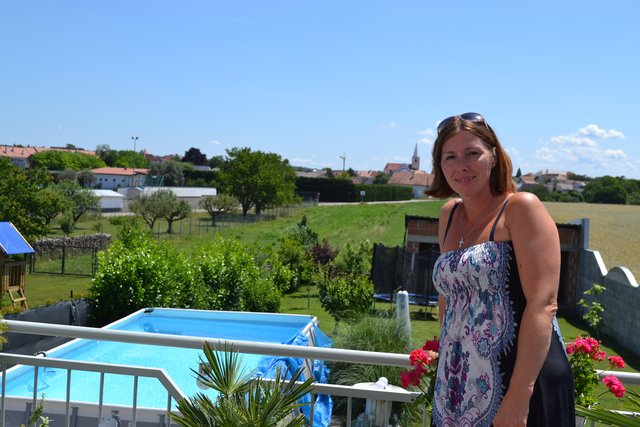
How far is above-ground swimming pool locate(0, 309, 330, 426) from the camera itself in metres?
8.66

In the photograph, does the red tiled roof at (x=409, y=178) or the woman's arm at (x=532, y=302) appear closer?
the woman's arm at (x=532, y=302)

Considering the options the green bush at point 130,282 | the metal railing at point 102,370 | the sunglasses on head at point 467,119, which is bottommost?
the green bush at point 130,282

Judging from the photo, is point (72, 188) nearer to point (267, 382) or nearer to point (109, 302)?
point (109, 302)

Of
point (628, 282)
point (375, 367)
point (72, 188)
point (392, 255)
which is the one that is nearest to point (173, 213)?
point (72, 188)

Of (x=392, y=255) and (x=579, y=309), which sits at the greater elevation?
(x=392, y=255)

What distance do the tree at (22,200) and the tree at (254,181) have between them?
30.4 meters

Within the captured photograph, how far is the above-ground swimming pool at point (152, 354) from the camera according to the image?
28.4ft

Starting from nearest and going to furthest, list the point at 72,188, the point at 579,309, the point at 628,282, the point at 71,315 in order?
the point at 71,315, the point at 628,282, the point at 579,309, the point at 72,188

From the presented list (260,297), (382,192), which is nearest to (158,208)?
(260,297)

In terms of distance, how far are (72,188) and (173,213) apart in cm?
1028

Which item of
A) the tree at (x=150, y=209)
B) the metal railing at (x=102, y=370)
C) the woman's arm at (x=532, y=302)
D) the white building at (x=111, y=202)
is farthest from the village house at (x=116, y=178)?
the woman's arm at (x=532, y=302)

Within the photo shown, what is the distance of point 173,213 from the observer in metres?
41.3

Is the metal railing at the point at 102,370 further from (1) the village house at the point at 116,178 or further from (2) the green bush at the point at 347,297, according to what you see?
(1) the village house at the point at 116,178

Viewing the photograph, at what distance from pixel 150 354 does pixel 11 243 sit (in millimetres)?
5698
